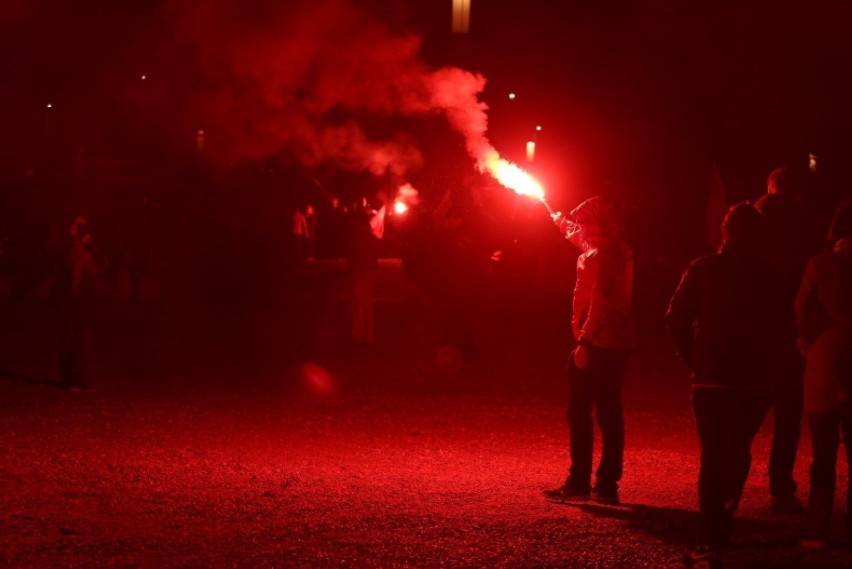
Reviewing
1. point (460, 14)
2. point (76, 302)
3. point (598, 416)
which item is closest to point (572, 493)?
point (598, 416)

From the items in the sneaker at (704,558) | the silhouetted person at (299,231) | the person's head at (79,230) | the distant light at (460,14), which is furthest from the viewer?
the silhouetted person at (299,231)

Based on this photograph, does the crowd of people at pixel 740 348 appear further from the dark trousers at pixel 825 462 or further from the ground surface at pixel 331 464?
the ground surface at pixel 331 464

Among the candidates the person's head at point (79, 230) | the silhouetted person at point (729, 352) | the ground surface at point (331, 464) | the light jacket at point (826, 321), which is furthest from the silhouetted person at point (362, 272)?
the silhouetted person at point (729, 352)

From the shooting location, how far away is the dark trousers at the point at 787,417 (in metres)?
7.02

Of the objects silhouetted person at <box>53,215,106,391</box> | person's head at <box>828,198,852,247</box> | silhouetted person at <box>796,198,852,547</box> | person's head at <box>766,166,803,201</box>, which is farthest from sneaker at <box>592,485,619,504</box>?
silhouetted person at <box>53,215,106,391</box>

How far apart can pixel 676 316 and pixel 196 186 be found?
24395 mm

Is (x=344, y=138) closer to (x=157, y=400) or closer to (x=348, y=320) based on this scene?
(x=348, y=320)

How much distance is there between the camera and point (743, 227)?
5.71m

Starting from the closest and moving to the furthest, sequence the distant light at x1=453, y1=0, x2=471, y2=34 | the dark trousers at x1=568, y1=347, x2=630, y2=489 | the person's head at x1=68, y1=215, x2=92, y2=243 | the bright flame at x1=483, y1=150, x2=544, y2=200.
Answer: the dark trousers at x1=568, y1=347, x2=630, y2=489 → the bright flame at x1=483, y1=150, x2=544, y2=200 → the person's head at x1=68, y1=215, x2=92, y2=243 → the distant light at x1=453, y1=0, x2=471, y2=34

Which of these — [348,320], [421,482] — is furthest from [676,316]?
[348,320]

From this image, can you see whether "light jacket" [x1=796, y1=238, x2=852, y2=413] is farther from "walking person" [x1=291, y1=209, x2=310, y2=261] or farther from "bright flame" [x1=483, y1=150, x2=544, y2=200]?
"walking person" [x1=291, y1=209, x2=310, y2=261]

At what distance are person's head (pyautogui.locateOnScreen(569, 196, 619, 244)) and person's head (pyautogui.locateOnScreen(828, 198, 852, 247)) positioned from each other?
1269 millimetres

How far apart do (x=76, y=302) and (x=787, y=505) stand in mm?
7441

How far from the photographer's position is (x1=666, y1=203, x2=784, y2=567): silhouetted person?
5.64 m
